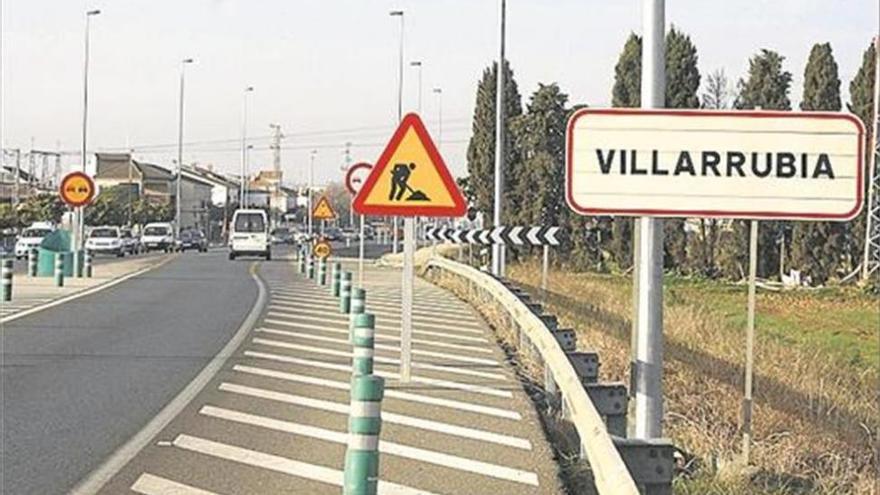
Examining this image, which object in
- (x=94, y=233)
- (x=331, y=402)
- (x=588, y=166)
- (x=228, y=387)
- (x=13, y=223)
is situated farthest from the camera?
(x=13, y=223)

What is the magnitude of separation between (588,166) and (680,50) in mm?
45340

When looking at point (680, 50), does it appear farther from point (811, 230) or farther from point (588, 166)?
point (588, 166)

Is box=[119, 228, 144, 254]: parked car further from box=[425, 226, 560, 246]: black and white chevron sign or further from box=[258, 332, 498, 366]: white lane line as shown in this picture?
box=[258, 332, 498, 366]: white lane line

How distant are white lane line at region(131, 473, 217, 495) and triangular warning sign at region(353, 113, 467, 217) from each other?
472 centimetres

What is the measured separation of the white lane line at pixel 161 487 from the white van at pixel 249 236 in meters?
51.9

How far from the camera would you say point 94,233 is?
70062 mm

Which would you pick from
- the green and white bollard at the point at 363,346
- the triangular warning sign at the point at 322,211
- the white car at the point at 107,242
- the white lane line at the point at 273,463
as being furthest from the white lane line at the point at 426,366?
the white car at the point at 107,242

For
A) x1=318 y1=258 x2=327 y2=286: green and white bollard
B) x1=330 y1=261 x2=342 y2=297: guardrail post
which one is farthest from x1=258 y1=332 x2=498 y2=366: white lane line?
x1=318 y1=258 x2=327 y2=286: green and white bollard

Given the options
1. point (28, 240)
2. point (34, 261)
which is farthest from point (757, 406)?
point (28, 240)

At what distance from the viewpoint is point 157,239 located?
7856 cm

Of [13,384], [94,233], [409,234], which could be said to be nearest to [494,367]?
[409,234]

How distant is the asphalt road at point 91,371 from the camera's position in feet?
33.2

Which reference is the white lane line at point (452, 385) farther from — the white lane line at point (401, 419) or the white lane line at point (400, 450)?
the white lane line at point (400, 450)

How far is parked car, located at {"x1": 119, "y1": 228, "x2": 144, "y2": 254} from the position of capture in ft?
234
